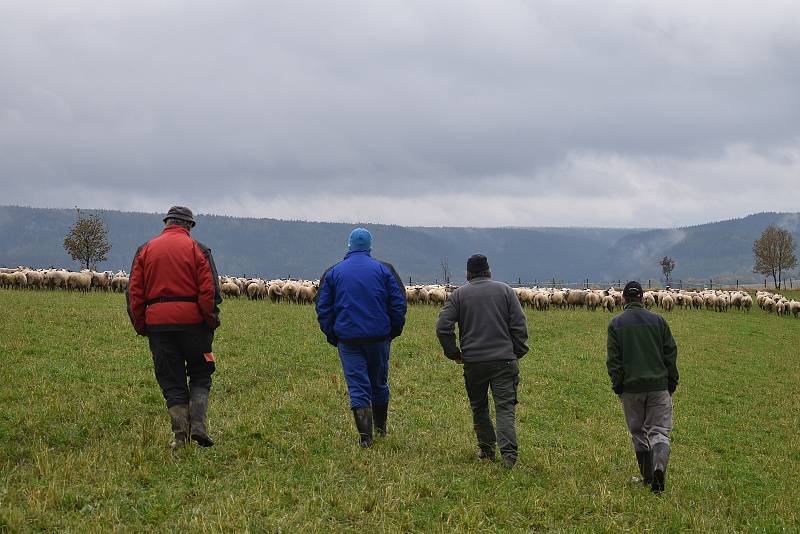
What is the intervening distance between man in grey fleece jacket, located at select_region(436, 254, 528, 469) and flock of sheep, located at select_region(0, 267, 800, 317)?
25.9 m

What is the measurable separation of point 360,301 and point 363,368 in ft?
2.66

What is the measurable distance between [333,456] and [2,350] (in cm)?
967

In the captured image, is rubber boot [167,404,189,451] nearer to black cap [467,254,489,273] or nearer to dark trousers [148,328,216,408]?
dark trousers [148,328,216,408]

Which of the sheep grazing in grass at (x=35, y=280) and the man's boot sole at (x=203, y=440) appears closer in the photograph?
the man's boot sole at (x=203, y=440)

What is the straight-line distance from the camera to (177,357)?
25.8 feet

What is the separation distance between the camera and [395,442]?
8961mm

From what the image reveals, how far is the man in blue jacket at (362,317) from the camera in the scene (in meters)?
8.47

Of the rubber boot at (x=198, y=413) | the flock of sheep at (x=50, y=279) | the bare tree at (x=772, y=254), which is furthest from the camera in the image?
the bare tree at (x=772, y=254)

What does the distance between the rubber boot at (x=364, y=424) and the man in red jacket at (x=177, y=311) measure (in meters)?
1.82

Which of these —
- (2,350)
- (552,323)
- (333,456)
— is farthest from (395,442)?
(552,323)

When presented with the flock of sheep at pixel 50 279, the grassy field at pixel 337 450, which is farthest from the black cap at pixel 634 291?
the flock of sheep at pixel 50 279

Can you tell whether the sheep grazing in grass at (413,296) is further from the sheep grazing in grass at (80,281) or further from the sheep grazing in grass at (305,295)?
the sheep grazing in grass at (80,281)

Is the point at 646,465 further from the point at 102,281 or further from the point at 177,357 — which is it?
the point at 102,281

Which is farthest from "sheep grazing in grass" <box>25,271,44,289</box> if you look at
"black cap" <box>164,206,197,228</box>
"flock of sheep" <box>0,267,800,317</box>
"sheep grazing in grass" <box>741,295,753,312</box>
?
"sheep grazing in grass" <box>741,295,753,312</box>
